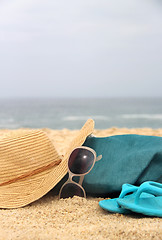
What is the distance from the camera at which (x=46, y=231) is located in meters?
1.13

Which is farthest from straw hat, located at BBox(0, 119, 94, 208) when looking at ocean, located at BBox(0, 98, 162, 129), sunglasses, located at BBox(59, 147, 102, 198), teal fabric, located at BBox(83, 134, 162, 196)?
ocean, located at BBox(0, 98, 162, 129)

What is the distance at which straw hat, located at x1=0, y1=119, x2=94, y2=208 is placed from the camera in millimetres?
1531

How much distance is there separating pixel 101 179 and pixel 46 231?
550 mm

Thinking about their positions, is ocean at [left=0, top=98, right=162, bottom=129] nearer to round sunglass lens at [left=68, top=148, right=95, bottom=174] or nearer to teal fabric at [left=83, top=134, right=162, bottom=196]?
teal fabric at [left=83, top=134, right=162, bottom=196]

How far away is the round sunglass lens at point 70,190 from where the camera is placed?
154 centimetres

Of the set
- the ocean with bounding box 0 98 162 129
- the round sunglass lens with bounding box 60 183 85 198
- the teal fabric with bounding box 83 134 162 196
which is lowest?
the ocean with bounding box 0 98 162 129

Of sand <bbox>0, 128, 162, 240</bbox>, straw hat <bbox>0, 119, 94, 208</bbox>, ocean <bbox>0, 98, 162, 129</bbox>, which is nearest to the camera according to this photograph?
sand <bbox>0, 128, 162, 240</bbox>

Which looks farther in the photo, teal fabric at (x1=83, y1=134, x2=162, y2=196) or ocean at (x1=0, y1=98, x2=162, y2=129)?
ocean at (x1=0, y1=98, x2=162, y2=129)

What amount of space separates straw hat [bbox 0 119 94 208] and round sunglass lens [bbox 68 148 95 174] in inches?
2.6

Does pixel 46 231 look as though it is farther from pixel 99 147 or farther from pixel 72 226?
pixel 99 147

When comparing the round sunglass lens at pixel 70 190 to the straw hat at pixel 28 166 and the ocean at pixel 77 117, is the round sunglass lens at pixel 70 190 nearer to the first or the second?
the straw hat at pixel 28 166

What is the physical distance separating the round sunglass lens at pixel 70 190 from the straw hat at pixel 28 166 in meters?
0.07

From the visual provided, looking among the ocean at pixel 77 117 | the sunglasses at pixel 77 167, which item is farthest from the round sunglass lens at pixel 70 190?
the ocean at pixel 77 117

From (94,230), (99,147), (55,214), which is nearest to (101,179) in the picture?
(99,147)
